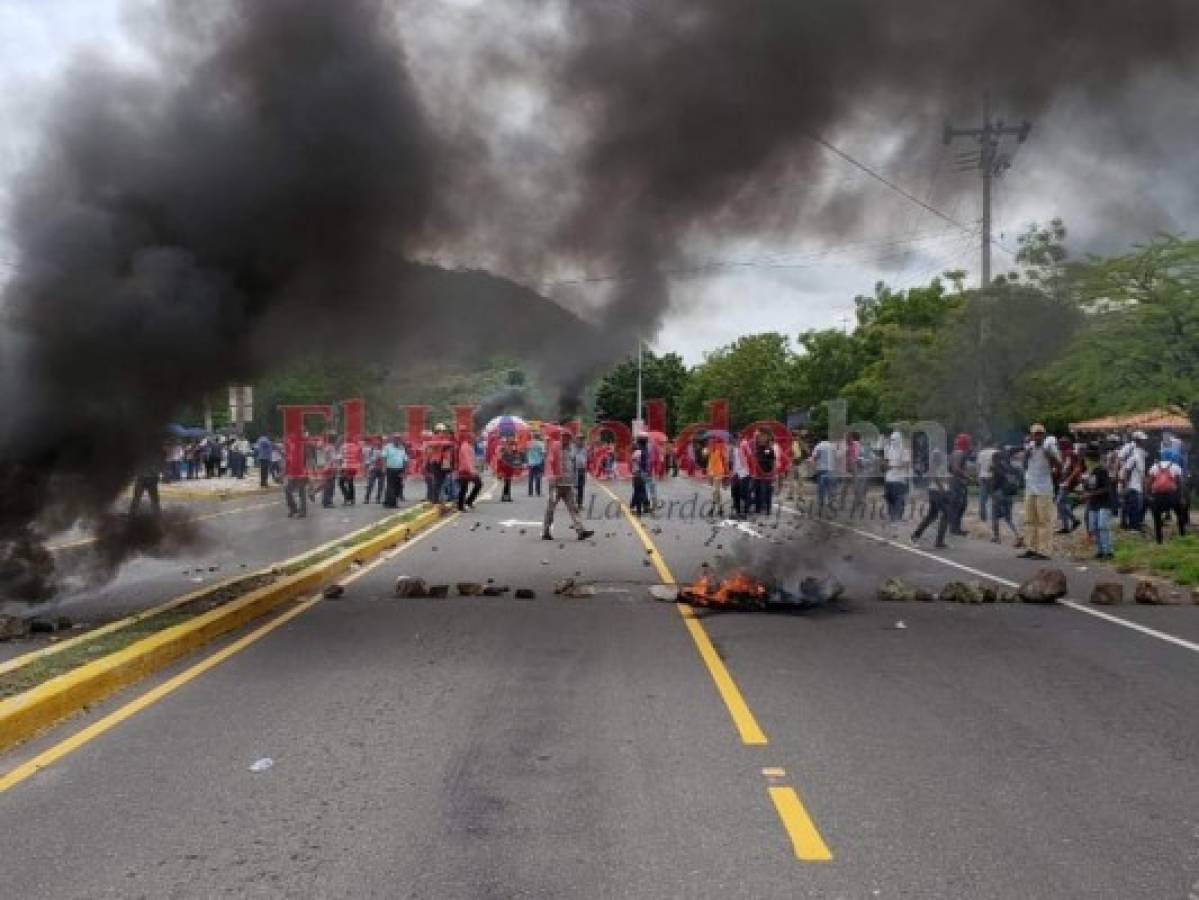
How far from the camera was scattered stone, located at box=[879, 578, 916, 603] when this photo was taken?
1023 centimetres

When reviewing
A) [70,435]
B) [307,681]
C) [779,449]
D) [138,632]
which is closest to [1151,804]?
[307,681]

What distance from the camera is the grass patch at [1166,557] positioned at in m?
12.5

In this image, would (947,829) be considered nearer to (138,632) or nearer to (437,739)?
(437,739)

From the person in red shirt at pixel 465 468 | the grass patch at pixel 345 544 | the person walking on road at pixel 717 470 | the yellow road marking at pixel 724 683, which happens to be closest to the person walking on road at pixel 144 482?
the grass patch at pixel 345 544

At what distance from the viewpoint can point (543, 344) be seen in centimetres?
1207

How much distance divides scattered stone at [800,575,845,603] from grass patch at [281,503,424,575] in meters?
4.92

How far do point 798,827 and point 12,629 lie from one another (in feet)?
19.8

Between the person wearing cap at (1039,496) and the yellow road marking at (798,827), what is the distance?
10621mm

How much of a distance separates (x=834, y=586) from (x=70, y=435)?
20.4ft

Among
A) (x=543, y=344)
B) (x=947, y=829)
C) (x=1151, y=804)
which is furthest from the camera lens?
(x=543, y=344)

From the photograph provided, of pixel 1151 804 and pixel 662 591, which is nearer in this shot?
pixel 1151 804

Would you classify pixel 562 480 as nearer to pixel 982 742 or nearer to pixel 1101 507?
pixel 1101 507

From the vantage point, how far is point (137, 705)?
626 centimetres

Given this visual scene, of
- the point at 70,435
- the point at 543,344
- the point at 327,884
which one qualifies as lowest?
the point at 327,884
